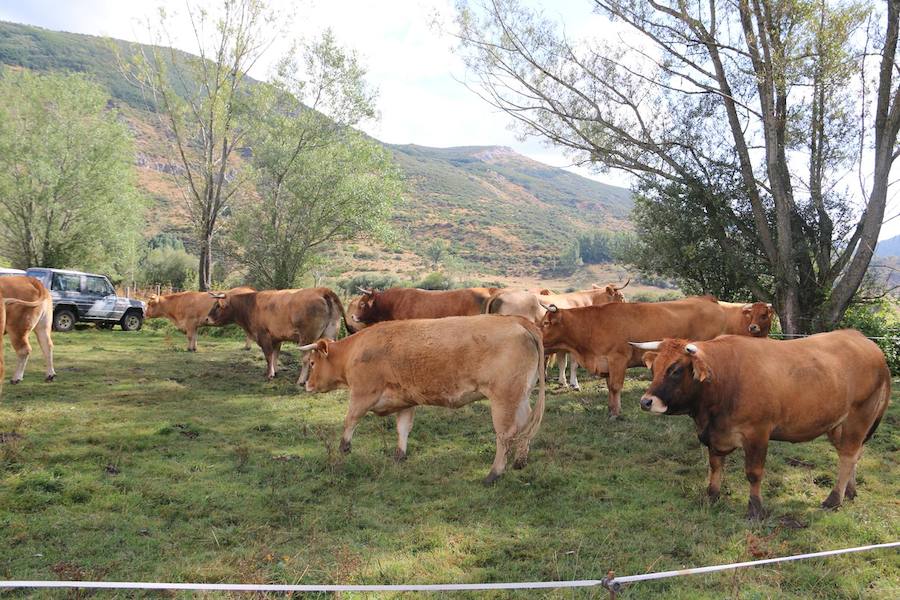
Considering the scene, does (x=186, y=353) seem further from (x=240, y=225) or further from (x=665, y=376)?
(x=665, y=376)

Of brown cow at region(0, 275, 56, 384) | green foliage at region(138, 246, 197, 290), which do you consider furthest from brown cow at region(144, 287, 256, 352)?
green foliage at region(138, 246, 197, 290)

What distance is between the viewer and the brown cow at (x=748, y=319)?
38.5ft

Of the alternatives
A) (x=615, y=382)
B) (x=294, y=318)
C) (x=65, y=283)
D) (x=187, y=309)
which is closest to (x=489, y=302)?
(x=615, y=382)

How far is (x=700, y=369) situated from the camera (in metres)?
5.61

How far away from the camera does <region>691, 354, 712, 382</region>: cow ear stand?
18.3ft

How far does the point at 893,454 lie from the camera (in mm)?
7895

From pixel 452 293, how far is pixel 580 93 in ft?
23.2

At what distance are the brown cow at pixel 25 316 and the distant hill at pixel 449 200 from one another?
3973 centimetres

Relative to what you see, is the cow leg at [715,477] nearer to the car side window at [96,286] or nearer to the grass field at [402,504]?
the grass field at [402,504]

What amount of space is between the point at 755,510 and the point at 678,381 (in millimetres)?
1415

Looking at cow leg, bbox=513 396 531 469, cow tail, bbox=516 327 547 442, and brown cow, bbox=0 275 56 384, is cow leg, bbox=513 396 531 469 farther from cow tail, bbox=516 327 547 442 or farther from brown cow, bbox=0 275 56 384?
brown cow, bbox=0 275 56 384

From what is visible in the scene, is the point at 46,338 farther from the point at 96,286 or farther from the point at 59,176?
the point at 59,176

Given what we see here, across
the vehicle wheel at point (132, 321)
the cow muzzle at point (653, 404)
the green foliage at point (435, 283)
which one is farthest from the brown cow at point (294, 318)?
the green foliage at point (435, 283)

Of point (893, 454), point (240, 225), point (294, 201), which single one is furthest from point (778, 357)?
point (240, 225)
